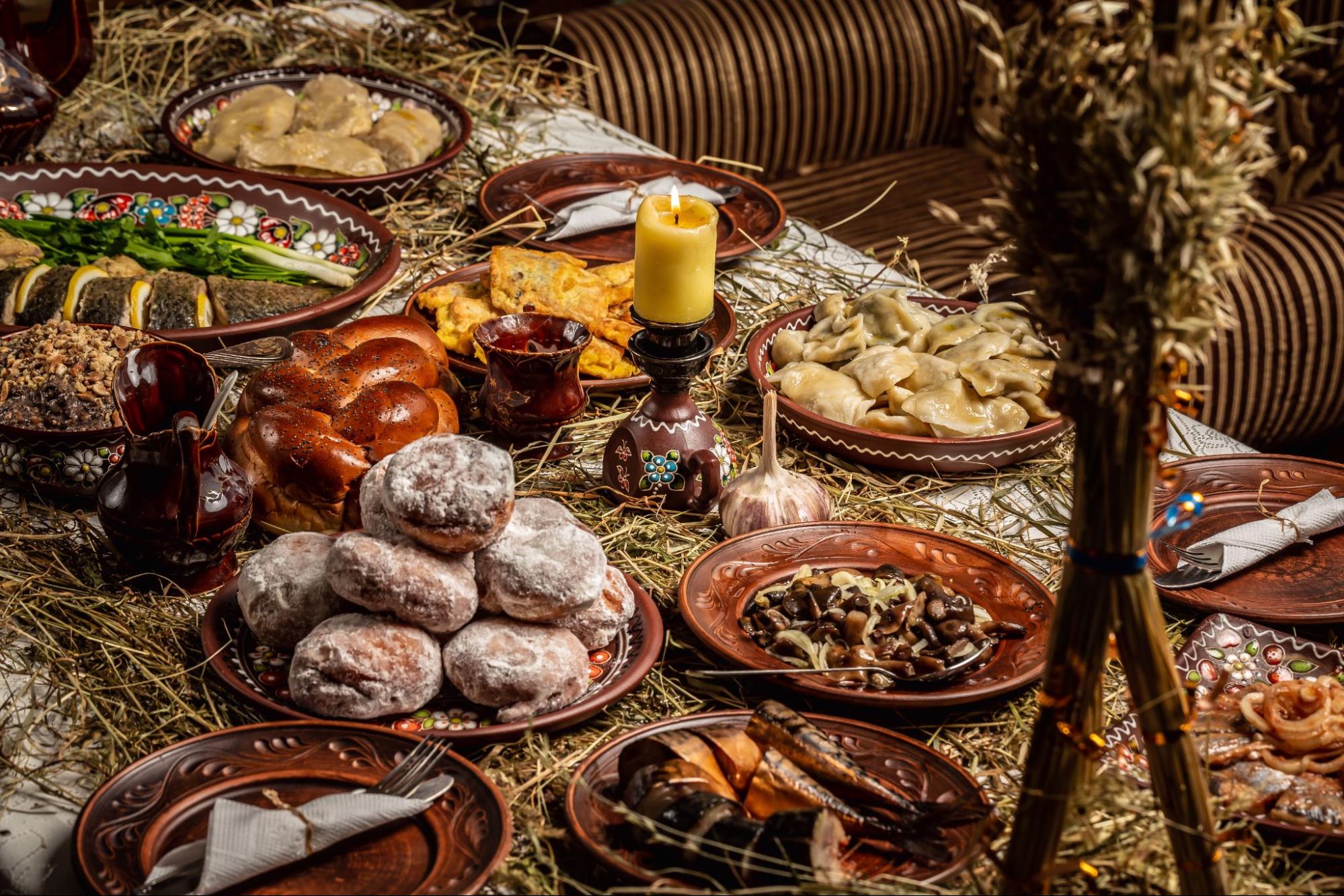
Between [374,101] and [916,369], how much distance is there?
1.48m

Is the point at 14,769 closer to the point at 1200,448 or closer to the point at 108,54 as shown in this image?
→ the point at 1200,448

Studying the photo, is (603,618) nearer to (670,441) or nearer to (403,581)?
(403,581)

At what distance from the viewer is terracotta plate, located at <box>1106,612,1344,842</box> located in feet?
4.57

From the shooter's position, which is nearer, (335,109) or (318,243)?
(318,243)

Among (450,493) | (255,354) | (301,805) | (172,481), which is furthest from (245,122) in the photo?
(301,805)

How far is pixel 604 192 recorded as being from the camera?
2.56m

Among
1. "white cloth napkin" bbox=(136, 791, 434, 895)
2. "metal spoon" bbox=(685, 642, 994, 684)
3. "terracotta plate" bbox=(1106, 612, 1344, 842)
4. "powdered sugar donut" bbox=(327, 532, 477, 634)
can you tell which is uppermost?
"powdered sugar donut" bbox=(327, 532, 477, 634)

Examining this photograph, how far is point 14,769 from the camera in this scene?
125cm

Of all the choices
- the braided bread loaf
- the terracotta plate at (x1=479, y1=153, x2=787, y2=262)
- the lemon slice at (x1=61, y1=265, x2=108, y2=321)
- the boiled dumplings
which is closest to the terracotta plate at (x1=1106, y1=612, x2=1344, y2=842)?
the boiled dumplings

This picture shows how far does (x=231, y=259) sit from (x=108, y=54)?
1.21 meters

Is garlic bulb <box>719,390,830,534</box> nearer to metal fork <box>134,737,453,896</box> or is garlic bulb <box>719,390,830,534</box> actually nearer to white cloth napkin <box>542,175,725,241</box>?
metal fork <box>134,737,453,896</box>

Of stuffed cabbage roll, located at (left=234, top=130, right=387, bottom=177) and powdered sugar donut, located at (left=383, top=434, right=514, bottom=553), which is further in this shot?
stuffed cabbage roll, located at (left=234, top=130, right=387, bottom=177)

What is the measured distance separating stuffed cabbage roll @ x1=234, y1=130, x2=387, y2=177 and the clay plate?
39cm

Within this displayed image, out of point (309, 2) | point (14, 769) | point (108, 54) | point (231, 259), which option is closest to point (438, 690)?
point (14, 769)
